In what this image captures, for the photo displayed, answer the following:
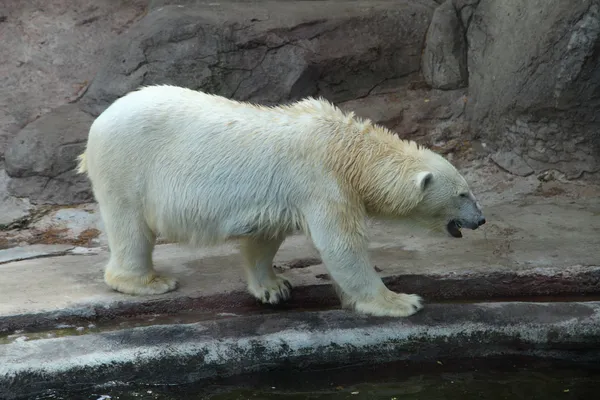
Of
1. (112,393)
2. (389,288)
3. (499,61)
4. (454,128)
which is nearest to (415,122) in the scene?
(454,128)

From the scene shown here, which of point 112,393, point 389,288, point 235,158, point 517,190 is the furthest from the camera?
point 517,190

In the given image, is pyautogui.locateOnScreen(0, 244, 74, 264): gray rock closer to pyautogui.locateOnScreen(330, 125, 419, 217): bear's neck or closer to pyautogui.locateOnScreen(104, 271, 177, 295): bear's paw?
pyautogui.locateOnScreen(104, 271, 177, 295): bear's paw

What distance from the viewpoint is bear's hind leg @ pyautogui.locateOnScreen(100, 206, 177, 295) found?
5.55 m

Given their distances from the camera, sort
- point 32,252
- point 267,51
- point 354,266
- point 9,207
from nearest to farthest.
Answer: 1. point 354,266
2. point 32,252
3. point 9,207
4. point 267,51

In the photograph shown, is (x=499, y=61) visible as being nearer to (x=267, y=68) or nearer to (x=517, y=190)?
(x=517, y=190)

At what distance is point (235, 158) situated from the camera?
209 inches

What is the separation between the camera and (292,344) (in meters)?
4.90

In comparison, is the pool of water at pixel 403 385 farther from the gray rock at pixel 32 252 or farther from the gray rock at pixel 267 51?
the gray rock at pixel 267 51

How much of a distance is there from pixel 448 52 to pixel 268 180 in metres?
4.32

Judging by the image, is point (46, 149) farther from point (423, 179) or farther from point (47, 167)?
point (423, 179)

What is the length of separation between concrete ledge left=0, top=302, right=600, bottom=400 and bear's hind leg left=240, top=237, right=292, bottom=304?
2.02 feet

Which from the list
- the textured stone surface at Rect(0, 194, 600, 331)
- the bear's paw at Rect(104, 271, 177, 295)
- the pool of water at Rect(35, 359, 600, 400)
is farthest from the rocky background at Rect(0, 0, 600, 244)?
the pool of water at Rect(35, 359, 600, 400)

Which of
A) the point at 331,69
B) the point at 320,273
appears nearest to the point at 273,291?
the point at 320,273

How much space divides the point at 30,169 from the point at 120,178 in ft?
9.50
